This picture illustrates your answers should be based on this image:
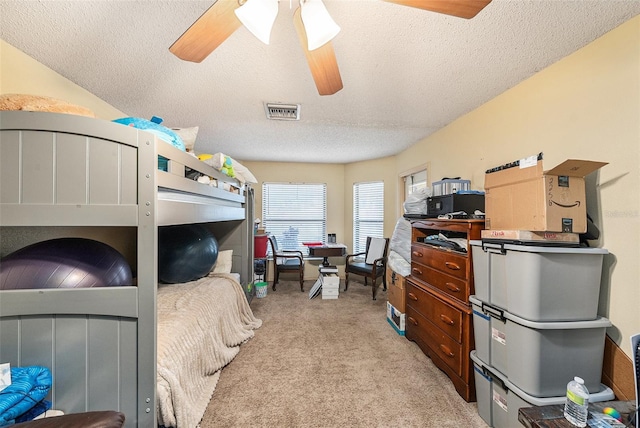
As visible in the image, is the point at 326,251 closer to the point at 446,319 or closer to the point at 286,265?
the point at 286,265

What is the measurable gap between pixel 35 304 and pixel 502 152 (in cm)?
311

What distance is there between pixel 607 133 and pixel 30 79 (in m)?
3.63

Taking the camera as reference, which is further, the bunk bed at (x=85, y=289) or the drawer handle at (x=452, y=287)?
the drawer handle at (x=452, y=287)

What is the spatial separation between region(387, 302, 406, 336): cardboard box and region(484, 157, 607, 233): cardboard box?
1648mm

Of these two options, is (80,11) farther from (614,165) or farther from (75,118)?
(614,165)

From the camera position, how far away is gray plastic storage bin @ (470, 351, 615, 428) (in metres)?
1.29

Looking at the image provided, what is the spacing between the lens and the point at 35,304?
1.00 m

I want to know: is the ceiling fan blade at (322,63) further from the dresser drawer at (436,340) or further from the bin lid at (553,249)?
the dresser drawer at (436,340)

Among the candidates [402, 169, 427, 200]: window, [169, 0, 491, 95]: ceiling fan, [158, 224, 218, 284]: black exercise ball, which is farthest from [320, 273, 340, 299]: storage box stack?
[169, 0, 491, 95]: ceiling fan

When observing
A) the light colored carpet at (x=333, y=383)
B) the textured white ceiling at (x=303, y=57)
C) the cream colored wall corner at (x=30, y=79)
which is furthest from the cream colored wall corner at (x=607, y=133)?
the cream colored wall corner at (x=30, y=79)

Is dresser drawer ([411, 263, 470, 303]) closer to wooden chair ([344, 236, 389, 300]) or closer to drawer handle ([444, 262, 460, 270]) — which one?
drawer handle ([444, 262, 460, 270])

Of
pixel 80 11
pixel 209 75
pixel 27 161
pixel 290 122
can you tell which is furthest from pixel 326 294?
pixel 80 11

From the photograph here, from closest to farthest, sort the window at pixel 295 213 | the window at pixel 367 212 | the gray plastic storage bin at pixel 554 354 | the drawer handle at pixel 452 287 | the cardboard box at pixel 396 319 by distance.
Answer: the gray plastic storage bin at pixel 554 354 < the drawer handle at pixel 452 287 < the cardboard box at pixel 396 319 < the window at pixel 367 212 < the window at pixel 295 213

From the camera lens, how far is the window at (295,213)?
197 inches
